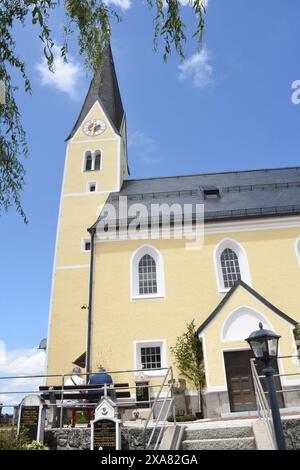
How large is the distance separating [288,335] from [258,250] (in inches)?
169

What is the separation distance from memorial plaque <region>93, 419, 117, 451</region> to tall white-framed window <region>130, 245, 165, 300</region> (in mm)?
8693

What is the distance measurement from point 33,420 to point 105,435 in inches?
70.7

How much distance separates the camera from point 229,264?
17094 millimetres

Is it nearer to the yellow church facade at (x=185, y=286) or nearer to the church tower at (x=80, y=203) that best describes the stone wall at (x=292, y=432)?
the yellow church facade at (x=185, y=286)

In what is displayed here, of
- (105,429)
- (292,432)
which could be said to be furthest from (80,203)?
(292,432)

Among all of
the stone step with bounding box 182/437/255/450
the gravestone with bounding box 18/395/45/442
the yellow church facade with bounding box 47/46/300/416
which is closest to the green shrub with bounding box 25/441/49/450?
the gravestone with bounding box 18/395/45/442

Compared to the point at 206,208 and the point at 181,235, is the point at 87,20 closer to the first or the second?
the point at 181,235

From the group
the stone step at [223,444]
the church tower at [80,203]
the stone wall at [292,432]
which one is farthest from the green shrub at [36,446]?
the church tower at [80,203]

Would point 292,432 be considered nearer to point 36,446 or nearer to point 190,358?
point 36,446

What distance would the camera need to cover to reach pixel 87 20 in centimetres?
568

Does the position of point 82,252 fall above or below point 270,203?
below

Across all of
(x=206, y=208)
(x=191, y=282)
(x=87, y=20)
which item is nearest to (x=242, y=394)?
(x=191, y=282)

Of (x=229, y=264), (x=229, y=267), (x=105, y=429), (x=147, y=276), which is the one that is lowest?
(x=105, y=429)

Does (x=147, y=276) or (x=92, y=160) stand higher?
(x=92, y=160)
